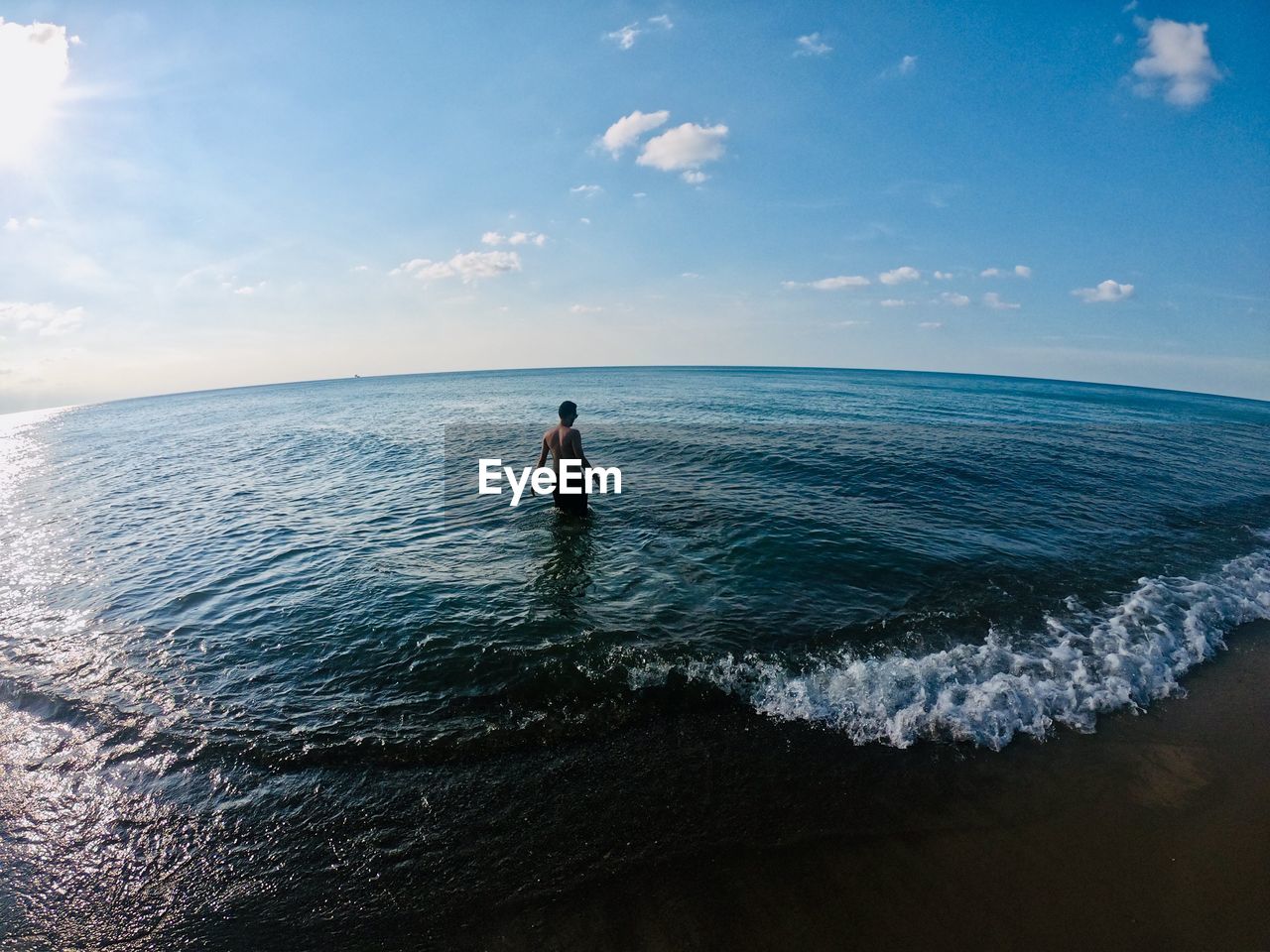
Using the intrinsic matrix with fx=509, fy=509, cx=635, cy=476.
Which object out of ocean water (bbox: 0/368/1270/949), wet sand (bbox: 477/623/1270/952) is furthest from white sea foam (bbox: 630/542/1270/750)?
wet sand (bbox: 477/623/1270/952)

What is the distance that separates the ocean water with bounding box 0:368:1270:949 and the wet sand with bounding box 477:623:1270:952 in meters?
0.30

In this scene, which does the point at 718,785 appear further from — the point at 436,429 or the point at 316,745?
the point at 436,429

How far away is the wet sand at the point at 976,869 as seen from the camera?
4359mm

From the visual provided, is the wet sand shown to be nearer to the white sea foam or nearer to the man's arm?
the white sea foam

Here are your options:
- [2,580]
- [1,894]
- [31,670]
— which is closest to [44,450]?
[2,580]

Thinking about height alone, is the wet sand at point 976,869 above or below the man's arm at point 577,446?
below

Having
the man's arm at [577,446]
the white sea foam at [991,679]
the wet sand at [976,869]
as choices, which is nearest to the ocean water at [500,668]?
the white sea foam at [991,679]

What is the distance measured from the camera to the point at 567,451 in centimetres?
1462

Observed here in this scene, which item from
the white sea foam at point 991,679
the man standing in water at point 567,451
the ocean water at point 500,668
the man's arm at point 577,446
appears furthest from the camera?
the man's arm at point 577,446

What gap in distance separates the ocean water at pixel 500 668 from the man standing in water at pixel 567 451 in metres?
0.59

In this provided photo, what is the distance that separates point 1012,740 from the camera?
6699 millimetres

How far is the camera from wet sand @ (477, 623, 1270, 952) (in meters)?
4.36

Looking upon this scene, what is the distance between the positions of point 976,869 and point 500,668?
638cm

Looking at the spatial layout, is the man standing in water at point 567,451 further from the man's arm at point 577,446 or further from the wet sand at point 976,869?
the wet sand at point 976,869
